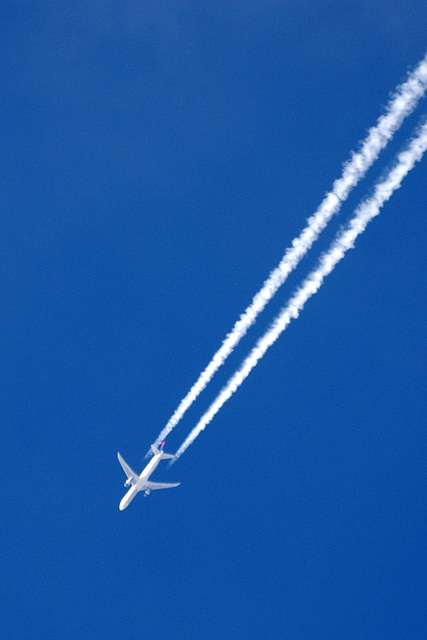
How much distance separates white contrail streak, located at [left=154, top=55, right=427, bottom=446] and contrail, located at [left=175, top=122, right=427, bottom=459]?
102cm

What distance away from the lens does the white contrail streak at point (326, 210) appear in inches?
1331

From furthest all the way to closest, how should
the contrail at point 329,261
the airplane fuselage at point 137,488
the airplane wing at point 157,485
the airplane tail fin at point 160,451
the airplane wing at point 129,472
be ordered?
1. the airplane wing at point 157,485
2. the airplane wing at point 129,472
3. the airplane fuselage at point 137,488
4. the airplane tail fin at point 160,451
5. the contrail at point 329,261

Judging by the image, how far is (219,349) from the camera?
39562 mm

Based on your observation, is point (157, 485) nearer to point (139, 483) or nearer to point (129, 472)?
point (139, 483)

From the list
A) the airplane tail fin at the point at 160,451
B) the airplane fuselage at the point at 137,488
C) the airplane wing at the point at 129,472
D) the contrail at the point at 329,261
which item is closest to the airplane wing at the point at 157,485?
the airplane fuselage at the point at 137,488

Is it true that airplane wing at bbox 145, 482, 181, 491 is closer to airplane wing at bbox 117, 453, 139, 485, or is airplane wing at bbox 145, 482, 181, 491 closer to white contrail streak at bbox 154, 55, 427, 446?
airplane wing at bbox 117, 453, 139, 485

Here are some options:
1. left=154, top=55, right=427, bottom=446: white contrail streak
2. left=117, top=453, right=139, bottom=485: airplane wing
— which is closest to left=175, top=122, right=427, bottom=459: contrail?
left=154, top=55, right=427, bottom=446: white contrail streak

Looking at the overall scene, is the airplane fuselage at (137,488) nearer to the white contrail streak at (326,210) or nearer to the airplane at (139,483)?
the airplane at (139,483)

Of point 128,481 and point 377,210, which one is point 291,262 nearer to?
point 377,210

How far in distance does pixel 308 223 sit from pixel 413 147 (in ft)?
20.3

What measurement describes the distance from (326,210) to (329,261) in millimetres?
2527

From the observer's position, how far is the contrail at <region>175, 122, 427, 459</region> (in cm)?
3369

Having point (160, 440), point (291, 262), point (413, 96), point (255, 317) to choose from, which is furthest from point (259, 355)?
point (413, 96)

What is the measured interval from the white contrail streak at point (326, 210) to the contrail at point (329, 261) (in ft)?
3.35
